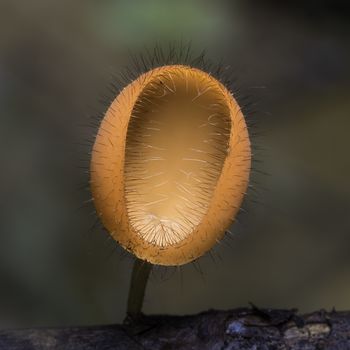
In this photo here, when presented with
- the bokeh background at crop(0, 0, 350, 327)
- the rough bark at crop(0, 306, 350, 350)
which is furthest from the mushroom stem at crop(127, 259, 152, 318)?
the bokeh background at crop(0, 0, 350, 327)

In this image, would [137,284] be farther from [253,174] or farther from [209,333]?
[253,174]

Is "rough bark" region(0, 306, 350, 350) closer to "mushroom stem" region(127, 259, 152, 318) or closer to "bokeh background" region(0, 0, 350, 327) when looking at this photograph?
"mushroom stem" region(127, 259, 152, 318)

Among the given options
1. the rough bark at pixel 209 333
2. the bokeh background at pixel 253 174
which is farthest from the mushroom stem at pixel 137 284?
the bokeh background at pixel 253 174

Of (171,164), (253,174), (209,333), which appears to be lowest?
(209,333)

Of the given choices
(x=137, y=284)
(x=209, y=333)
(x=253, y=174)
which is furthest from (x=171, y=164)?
(x=253, y=174)

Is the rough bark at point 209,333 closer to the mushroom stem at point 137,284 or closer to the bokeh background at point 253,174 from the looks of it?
the mushroom stem at point 137,284
